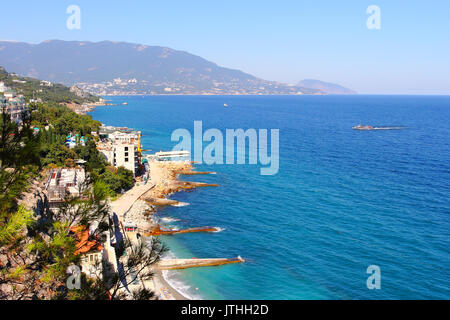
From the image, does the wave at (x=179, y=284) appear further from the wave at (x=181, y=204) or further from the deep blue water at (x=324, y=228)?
the wave at (x=181, y=204)

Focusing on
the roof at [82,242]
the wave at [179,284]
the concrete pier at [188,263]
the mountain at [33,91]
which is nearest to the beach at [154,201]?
the wave at [179,284]

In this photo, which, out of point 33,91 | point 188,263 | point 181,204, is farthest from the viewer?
point 33,91

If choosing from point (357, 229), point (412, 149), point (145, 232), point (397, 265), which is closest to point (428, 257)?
point (397, 265)

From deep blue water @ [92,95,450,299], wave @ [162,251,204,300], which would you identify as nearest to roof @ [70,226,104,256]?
wave @ [162,251,204,300]

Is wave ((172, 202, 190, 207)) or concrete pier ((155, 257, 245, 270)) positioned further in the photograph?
wave ((172, 202, 190, 207))

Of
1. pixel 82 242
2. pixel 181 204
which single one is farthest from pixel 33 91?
pixel 82 242

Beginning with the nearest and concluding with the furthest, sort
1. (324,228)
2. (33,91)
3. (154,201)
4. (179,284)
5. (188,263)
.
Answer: (179,284)
(188,263)
(324,228)
(154,201)
(33,91)

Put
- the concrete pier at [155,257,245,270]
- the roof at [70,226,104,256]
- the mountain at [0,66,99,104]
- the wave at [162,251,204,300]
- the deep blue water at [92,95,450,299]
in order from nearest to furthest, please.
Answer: the roof at [70,226,104,256]
the wave at [162,251,204,300]
the deep blue water at [92,95,450,299]
the concrete pier at [155,257,245,270]
the mountain at [0,66,99,104]

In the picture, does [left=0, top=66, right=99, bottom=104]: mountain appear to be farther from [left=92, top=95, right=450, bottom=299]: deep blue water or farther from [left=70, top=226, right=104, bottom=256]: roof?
[left=70, top=226, right=104, bottom=256]: roof

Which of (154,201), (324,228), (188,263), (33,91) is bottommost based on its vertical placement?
(188,263)

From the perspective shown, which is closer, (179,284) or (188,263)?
(179,284)

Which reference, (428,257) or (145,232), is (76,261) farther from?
(428,257)

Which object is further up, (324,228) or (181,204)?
(181,204)

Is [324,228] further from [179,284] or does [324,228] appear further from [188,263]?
[179,284]
